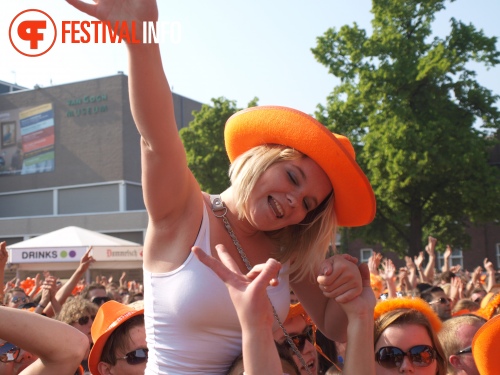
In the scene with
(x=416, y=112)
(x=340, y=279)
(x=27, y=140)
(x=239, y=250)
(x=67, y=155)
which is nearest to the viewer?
(x=340, y=279)

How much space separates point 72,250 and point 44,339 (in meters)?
13.6

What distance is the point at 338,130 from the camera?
2275 cm

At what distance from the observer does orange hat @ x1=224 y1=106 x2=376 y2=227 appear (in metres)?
1.97

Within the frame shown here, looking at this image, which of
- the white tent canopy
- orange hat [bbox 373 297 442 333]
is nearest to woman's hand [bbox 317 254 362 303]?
orange hat [bbox 373 297 442 333]

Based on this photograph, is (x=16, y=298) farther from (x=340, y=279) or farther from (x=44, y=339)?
(x=340, y=279)

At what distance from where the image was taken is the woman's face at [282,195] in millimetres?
1926

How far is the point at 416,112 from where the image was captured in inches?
870

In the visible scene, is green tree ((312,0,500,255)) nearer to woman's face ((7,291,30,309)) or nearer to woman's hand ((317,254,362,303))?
woman's face ((7,291,30,309))

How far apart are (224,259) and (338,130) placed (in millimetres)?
21549

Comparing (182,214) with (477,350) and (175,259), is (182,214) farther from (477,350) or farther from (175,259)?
(477,350)

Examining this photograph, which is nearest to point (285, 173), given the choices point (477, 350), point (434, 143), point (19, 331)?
point (19, 331)

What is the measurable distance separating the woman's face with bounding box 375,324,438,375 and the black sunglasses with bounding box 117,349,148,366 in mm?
1059

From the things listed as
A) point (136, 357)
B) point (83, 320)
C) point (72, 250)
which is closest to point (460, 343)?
point (136, 357)

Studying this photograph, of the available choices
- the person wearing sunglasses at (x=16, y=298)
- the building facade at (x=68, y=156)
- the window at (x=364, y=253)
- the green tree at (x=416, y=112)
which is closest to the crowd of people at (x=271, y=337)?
the person wearing sunglasses at (x=16, y=298)
